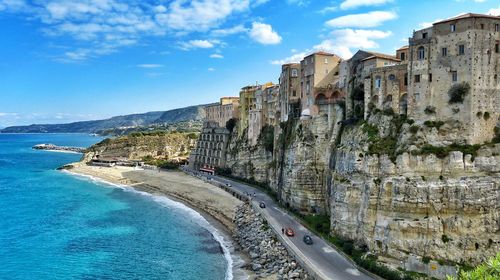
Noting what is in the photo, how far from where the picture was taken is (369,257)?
33.9 m

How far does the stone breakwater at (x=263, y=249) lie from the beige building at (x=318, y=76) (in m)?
15.5

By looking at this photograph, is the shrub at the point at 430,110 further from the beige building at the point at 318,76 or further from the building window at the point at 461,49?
the beige building at the point at 318,76

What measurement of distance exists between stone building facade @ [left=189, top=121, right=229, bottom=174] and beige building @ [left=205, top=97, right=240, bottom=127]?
1.54m

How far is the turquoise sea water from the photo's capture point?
39.8 m

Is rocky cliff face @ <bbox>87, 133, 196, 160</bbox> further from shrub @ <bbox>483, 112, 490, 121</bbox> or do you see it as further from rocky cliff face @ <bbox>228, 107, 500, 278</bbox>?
shrub @ <bbox>483, 112, 490, 121</bbox>

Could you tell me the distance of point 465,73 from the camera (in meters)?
33.7

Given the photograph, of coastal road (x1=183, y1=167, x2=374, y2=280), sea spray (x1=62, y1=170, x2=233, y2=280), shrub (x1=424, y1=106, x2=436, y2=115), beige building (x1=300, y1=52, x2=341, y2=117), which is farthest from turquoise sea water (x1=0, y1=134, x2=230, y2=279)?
shrub (x1=424, y1=106, x2=436, y2=115)

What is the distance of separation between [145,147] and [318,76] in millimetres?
84261

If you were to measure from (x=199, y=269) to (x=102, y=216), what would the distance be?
27.5 meters

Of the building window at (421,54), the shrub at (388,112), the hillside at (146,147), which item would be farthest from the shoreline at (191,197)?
the building window at (421,54)

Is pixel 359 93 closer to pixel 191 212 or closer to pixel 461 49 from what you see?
pixel 461 49

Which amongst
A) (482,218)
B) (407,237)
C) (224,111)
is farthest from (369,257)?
(224,111)

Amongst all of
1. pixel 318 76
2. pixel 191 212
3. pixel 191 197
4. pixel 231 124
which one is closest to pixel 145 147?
pixel 231 124

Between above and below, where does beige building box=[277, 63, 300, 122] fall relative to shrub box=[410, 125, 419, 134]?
above
